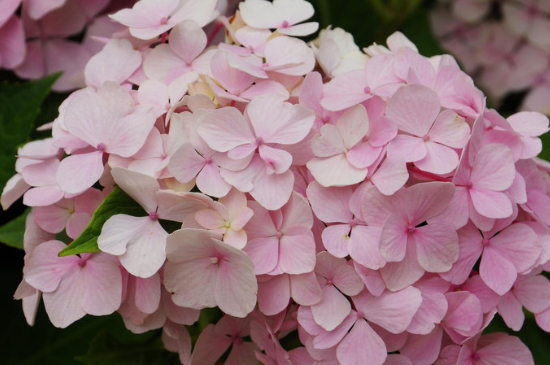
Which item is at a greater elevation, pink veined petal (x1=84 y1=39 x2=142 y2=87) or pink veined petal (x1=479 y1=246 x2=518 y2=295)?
pink veined petal (x1=84 y1=39 x2=142 y2=87)

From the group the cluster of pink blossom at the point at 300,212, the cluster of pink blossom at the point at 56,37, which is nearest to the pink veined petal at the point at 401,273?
the cluster of pink blossom at the point at 300,212

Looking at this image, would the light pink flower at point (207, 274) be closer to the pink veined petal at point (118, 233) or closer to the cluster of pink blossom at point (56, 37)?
the pink veined petal at point (118, 233)

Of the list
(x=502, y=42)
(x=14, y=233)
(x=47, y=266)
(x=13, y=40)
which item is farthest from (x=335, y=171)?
(x=502, y=42)

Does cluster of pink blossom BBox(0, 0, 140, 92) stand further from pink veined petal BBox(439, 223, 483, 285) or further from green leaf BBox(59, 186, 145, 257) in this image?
pink veined petal BBox(439, 223, 483, 285)

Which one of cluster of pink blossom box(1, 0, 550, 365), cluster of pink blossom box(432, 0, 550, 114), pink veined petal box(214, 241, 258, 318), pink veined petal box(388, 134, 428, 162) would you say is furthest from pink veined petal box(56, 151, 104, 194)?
cluster of pink blossom box(432, 0, 550, 114)

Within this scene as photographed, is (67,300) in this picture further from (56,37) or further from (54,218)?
(56,37)

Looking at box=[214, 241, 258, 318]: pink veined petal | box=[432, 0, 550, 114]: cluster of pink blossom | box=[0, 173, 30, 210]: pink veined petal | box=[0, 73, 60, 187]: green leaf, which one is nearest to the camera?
box=[214, 241, 258, 318]: pink veined petal
